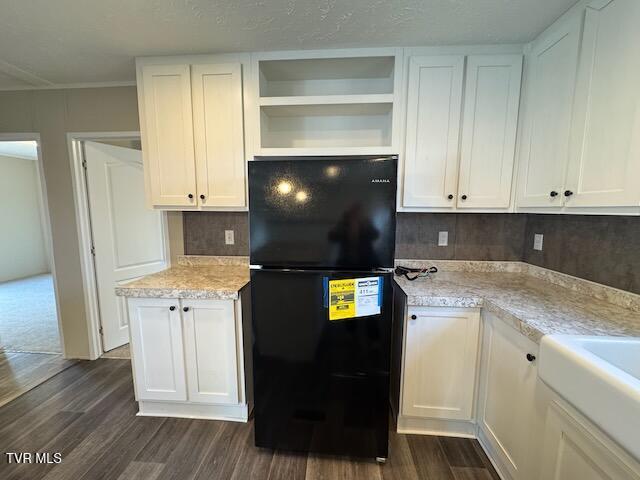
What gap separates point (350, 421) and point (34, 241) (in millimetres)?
7642

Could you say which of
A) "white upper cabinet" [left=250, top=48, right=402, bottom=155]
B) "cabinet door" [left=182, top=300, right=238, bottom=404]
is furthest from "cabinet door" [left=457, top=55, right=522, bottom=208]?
"cabinet door" [left=182, top=300, right=238, bottom=404]

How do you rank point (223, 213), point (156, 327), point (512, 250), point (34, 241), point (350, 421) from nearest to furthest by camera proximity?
point (350, 421)
point (156, 327)
point (512, 250)
point (223, 213)
point (34, 241)

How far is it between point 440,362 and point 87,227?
3044 millimetres

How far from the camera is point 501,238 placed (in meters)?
2.08

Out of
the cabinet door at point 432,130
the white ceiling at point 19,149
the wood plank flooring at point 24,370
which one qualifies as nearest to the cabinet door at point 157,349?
the wood plank flooring at point 24,370

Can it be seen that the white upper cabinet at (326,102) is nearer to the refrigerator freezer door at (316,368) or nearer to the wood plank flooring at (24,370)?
the refrigerator freezer door at (316,368)

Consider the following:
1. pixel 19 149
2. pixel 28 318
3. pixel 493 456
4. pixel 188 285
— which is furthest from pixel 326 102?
pixel 19 149

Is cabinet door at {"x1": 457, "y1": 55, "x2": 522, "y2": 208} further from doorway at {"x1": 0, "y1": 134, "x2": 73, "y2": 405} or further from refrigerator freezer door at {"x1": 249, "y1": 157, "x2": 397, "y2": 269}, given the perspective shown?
doorway at {"x1": 0, "y1": 134, "x2": 73, "y2": 405}

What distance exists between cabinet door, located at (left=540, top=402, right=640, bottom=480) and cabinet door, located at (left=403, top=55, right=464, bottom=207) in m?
1.24

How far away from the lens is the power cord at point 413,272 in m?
1.92

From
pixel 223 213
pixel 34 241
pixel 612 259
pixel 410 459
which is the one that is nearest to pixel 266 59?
pixel 223 213

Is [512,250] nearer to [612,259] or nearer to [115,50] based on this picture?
[612,259]

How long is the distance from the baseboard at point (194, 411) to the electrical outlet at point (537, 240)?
2330mm

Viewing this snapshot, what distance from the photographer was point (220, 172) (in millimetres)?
1870
